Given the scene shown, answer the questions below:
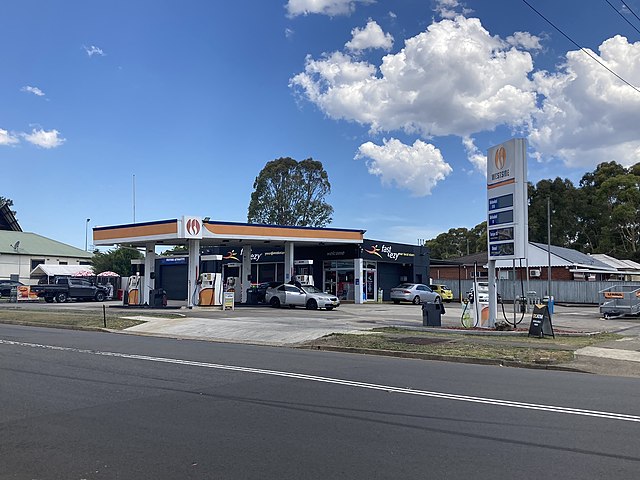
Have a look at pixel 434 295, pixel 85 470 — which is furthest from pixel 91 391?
pixel 434 295

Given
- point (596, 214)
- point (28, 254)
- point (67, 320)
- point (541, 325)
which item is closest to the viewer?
point (541, 325)

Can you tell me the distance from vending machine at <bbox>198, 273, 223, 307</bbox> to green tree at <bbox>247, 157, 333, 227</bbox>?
39.1m

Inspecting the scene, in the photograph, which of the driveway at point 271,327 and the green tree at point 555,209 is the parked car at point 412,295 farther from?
the green tree at point 555,209

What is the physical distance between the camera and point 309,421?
7309 mm

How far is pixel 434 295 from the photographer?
41031 millimetres

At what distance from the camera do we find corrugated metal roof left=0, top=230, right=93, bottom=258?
63.7 m

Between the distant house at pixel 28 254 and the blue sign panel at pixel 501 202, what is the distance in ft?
171

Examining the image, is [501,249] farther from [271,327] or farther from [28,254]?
[28,254]

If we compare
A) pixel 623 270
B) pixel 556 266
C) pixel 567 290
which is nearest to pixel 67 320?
pixel 567 290

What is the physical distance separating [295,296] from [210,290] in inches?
184

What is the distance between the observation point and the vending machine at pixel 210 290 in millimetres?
31188

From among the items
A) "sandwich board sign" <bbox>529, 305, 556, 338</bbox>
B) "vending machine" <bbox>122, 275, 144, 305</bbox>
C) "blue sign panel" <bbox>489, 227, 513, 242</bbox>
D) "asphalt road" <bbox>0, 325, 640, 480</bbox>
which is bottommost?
"asphalt road" <bbox>0, 325, 640, 480</bbox>

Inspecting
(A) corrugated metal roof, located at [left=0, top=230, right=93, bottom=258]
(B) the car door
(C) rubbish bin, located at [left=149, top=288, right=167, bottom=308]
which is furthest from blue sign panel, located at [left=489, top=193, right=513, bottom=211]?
(A) corrugated metal roof, located at [left=0, top=230, right=93, bottom=258]

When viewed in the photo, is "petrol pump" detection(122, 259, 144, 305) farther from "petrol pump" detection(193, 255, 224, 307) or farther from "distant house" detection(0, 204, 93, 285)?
"distant house" detection(0, 204, 93, 285)
